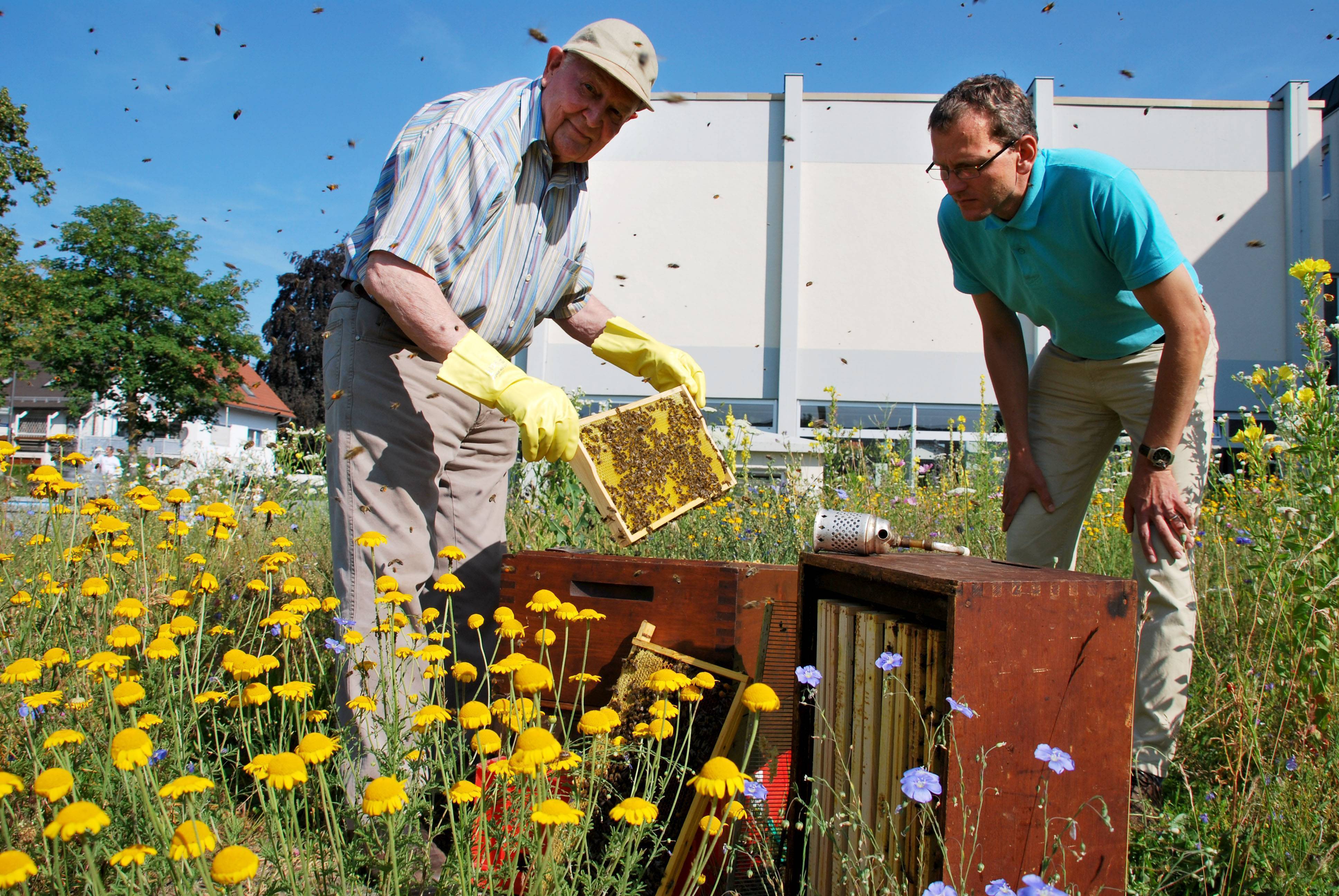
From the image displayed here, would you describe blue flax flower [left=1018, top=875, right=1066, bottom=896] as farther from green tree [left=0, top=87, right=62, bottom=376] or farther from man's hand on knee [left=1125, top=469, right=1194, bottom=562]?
green tree [left=0, top=87, right=62, bottom=376]

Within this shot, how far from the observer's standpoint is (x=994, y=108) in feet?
7.80

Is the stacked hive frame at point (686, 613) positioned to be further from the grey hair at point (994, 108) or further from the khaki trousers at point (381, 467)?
the grey hair at point (994, 108)

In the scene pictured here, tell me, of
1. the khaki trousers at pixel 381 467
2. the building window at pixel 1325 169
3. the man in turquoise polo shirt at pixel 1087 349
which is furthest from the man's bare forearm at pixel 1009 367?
the building window at pixel 1325 169

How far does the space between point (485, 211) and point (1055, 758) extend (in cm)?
201

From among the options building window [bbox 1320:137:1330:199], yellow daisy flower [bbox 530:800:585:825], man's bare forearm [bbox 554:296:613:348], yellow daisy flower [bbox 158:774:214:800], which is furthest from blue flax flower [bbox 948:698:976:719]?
building window [bbox 1320:137:1330:199]

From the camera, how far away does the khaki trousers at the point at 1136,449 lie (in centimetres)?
223

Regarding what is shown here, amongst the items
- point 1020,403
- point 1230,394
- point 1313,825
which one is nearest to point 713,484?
point 1020,403

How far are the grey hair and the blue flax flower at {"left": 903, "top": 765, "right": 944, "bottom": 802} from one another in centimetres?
195

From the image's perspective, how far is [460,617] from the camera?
9.13ft

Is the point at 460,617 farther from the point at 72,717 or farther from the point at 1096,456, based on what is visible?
the point at 1096,456

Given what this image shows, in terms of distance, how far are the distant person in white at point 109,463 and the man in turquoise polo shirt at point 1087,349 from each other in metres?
6.50

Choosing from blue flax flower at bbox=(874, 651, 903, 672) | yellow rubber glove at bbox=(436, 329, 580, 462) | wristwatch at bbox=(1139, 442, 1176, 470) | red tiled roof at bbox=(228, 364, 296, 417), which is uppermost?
red tiled roof at bbox=(228, 364, 296, 417)

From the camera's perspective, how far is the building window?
15.3 meters

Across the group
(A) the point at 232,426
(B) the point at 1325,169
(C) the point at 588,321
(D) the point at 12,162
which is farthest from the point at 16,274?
(B) the point at 1325,169
